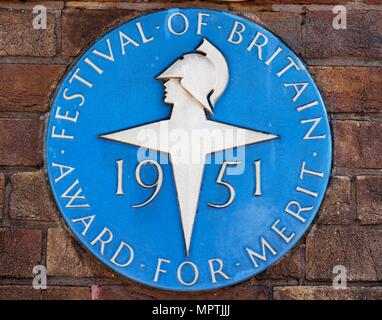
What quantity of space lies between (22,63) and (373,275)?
0.85m

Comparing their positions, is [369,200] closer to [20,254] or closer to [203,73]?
[203,73]

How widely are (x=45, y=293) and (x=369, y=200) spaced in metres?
0.69

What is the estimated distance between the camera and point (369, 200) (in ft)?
4.71

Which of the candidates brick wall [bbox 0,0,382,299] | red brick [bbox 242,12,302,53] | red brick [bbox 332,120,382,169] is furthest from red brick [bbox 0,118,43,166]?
red brick [bbox 332,120,382,169]

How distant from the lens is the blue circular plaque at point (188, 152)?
54.9 inches

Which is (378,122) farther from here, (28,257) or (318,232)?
(28,257)

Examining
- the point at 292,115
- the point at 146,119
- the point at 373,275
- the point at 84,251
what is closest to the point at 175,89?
the point at 146,119

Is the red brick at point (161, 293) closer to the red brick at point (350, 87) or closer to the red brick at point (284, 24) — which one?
the red brick at point (350, 87)

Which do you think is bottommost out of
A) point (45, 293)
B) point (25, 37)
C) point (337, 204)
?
point (45, 293)

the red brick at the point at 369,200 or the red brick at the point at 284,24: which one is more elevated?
the red brick at the point at 284,24

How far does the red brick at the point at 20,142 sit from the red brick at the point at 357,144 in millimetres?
618

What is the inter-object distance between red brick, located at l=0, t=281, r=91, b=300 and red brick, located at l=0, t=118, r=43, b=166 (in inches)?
10.0

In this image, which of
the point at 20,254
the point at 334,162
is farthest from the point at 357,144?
Result: the point at 20,254

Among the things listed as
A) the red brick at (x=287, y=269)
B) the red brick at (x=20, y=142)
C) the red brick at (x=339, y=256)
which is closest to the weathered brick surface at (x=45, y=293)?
the red brick at (x=20, y=142)
